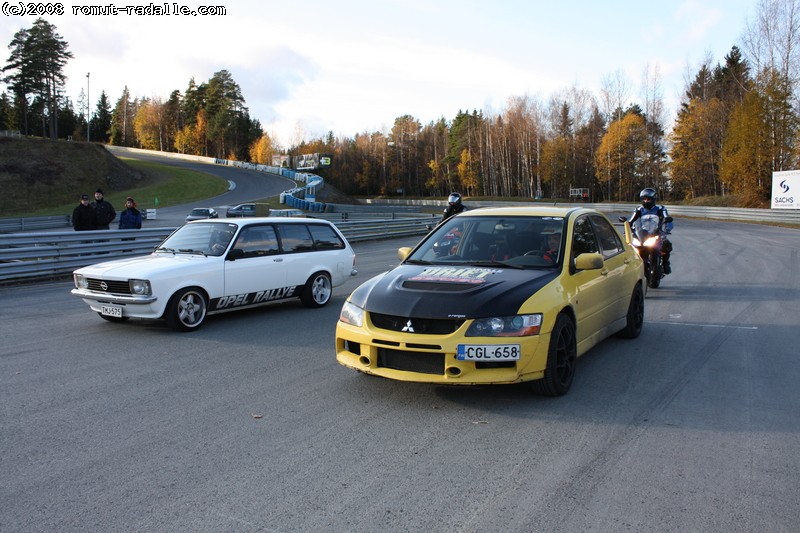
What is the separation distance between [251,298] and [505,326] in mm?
5267

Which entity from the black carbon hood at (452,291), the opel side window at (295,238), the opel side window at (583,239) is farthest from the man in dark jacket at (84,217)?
the opel side window at (583,239)

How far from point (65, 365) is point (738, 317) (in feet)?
29.2

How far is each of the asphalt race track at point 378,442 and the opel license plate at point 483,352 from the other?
47cm

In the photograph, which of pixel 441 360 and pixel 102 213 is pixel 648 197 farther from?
pixel 102 213

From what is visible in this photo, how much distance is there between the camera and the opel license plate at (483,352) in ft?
15.8

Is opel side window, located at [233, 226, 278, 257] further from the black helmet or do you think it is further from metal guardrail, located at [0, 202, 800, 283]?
the black helmet

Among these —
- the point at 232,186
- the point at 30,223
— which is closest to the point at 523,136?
the point at 232,186

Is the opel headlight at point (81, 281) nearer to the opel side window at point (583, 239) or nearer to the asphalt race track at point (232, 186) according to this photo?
the opel side window at point (583, 239)

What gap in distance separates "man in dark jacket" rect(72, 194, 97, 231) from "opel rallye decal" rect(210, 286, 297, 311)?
8129 millimetres

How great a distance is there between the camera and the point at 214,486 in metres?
3.70

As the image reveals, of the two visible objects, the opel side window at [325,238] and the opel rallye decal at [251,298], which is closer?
the opel rallye decal at [251,298]

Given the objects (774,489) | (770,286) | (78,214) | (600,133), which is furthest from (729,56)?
(774,489)

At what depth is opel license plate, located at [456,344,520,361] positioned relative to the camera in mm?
4828

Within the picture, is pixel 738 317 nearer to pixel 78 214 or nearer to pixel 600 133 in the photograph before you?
pixel 78 214
